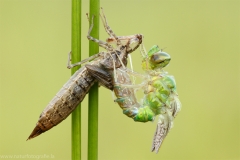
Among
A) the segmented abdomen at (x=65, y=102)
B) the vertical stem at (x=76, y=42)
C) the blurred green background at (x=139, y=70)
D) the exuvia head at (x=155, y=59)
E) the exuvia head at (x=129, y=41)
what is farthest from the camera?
the blurred green background at (x=139, y=70)

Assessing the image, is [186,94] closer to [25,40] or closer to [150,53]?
[25,40]

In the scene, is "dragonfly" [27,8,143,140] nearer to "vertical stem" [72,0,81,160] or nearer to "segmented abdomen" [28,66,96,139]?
"segmented abdomen" [28,66,96,139]

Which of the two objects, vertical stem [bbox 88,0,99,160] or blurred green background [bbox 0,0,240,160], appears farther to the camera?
blurred green background [bbox 0,0,240,160]

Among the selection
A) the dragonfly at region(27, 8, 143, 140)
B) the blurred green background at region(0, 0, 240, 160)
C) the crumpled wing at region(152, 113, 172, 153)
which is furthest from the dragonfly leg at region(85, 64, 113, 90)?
the blurred green background at region(0, 0, 240, 160)

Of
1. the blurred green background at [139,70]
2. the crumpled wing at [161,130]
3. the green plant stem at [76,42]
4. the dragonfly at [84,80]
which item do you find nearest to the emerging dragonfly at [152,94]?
the crumpled wing at [161,130]

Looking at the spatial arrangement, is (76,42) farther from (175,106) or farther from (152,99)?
(175,106)

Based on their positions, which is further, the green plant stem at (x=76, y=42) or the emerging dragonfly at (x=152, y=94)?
the emerging dragonfly at (x=152, y=94)

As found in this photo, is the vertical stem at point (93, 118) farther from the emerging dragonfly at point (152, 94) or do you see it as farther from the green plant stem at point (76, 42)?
the emerging dragonfly at point (152, 94)
